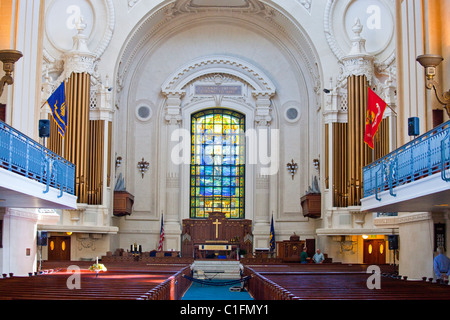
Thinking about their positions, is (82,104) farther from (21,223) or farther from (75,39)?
(21,223)

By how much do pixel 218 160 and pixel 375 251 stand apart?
8310 mm

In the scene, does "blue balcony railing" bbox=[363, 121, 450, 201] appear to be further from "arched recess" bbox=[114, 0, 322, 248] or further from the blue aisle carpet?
"arched recess" bbox=[114, 0, 322, 248]

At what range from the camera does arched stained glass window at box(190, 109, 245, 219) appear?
103 ft

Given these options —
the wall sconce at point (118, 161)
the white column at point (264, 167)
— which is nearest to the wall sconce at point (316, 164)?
the white column at point (264, 167)

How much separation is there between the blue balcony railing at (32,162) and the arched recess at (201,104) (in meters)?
11.9

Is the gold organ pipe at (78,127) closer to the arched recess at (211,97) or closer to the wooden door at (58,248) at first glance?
the wooden door at (58,248)

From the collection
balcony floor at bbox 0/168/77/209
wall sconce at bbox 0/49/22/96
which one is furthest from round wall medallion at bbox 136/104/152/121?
wall sconce at bbox 0/49/22/96

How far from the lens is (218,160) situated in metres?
31.7

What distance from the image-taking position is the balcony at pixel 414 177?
12.7 meters

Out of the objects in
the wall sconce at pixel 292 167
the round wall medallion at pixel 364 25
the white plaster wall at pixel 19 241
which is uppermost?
the round wall medallion at pixel 364 25

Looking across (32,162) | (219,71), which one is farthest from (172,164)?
(32,162)

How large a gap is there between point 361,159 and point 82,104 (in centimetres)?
1019

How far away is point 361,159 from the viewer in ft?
85.2
